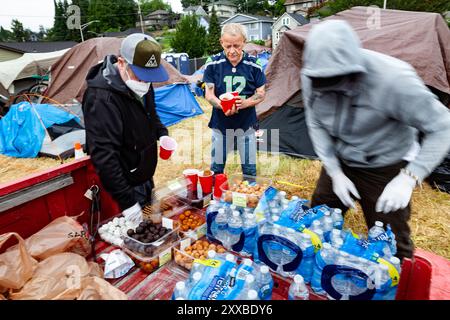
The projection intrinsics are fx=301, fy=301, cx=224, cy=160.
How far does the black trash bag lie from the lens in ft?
12.9

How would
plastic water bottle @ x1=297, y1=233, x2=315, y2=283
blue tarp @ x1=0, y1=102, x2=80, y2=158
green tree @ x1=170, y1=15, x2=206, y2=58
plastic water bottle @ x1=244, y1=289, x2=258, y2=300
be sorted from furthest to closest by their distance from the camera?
green tree @ x1=170, y1=15, x2=206, y2=58 → blue tarp @ x1=0, y1=102, x2=80, y2=158 → plastic water bottle @ x1=297, y1=233, x2=315, y2=283 → plastic water bottle @ x1=244, y1=289, x2=258, y2=300

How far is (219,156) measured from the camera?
126 inches

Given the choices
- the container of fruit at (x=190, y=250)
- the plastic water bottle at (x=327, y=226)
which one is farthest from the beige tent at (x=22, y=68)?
the plastic water bottle at (x=327, y=226)

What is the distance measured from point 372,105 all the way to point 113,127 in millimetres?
1470

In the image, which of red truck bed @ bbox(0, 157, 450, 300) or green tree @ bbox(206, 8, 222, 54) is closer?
red truck bed @ bbox(0, 157, 450, 300)

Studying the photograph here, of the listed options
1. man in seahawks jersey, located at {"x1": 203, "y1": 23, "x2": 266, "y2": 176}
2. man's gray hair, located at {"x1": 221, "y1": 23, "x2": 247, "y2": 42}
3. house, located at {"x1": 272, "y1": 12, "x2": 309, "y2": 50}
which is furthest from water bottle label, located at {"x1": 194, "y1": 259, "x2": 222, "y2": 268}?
house, located at {"x1": 272, "y1": 12, "x2": 309, "y2": 50}

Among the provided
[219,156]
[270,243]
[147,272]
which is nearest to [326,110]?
[270,243]

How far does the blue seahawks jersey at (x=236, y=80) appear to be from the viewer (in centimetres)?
298

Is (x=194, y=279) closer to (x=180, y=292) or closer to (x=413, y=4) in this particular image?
(x=180, y=292)

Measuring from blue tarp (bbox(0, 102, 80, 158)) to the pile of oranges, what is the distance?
5.10 m

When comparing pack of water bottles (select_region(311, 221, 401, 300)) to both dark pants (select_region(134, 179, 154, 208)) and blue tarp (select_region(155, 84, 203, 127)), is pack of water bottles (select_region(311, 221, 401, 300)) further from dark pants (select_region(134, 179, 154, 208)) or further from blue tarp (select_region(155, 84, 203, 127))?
blue tarp (select_region(155, 84, 203, 127))

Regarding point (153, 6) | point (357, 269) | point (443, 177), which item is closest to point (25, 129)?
point (357, 269)

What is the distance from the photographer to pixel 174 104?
8.38 metres

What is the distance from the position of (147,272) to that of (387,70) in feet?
5.31
